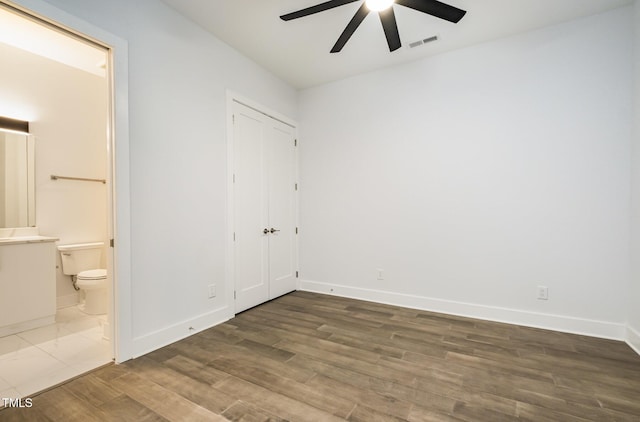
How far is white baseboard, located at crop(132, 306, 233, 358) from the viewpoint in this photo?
8.03ft

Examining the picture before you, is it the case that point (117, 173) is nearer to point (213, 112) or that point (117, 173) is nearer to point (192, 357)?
point (213, 112)

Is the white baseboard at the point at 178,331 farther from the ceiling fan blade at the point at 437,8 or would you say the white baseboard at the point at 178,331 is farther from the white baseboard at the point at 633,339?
the white baseboard at the point at 633,339

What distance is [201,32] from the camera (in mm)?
2986

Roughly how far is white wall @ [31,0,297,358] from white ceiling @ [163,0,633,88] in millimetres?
297

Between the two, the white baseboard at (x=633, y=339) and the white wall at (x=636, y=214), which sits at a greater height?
the white wall at (x=636, y=214)

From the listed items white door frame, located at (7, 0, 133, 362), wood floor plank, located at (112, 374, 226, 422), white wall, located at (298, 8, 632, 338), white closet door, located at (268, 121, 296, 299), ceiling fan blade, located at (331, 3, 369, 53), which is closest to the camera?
wood floor plank, located at (112, 374, 226, 422)

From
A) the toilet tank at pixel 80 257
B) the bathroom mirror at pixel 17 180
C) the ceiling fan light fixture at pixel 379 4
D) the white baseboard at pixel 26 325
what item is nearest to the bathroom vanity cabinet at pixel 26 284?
the white baseboard at pixel 26 325

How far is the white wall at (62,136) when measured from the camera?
3387mm

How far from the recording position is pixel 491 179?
3246 millimetres

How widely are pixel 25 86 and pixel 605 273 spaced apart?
21.2 ft

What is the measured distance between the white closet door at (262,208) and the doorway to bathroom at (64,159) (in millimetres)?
1302

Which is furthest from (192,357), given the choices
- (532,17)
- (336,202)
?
(532,17)

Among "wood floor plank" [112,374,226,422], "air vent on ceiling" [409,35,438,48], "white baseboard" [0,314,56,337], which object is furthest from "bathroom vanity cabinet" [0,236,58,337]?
"air vent on ceiling" [409,35,438,48]

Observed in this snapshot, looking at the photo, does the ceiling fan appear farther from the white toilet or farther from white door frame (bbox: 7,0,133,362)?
the white toilet
